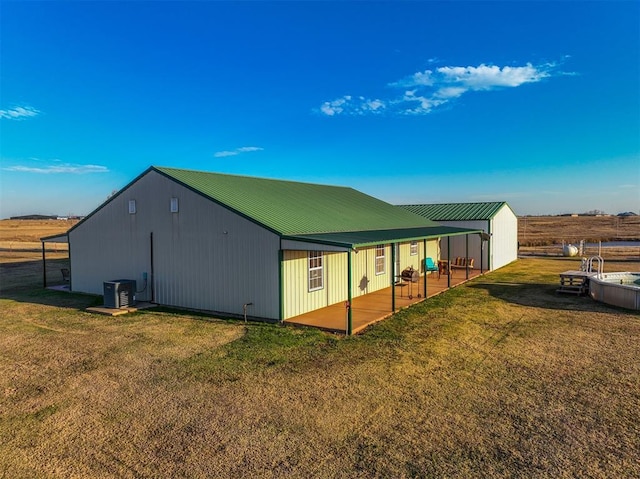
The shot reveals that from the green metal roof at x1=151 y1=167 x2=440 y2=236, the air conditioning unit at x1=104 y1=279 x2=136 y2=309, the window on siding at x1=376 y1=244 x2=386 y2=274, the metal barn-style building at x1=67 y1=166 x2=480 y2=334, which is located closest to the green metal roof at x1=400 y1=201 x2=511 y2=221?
the green metal roof at x1=151 y1=167 x2=440 y2=236

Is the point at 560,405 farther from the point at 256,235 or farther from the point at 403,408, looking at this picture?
the point at 256,235

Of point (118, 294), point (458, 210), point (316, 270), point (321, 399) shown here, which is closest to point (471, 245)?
point (458, 210)

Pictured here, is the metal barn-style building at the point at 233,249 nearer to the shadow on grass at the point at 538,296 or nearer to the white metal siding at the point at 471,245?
the shadow on grass at the point at 538,296

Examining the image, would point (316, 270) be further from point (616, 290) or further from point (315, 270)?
point (616, 290)

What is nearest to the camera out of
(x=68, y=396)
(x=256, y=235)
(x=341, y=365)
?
(x=68, y=396)

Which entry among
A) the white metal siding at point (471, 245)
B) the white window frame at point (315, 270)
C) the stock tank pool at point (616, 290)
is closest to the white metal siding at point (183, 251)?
the white window frame at point (315, 270)

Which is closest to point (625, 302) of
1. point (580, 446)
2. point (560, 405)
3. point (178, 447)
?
point (560, 405)
